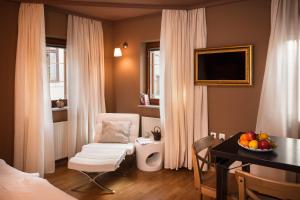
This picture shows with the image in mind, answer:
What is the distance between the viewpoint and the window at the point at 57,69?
423 cm

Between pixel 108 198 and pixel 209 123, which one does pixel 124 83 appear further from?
pixel 108 198

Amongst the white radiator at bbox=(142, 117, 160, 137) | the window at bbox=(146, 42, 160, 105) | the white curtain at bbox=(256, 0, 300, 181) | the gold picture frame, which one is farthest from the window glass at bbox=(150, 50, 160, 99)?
the white curtain at bbox=(256, 0, 300, 181)

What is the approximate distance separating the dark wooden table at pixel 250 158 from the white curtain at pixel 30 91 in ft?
8.47

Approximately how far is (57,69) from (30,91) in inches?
32.7

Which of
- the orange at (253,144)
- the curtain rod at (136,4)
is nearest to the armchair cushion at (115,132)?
the curtain rod at (136,4)

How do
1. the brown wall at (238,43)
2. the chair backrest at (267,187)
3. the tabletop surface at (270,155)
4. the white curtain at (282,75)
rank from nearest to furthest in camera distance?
the chair backrest at (267,187) < the tabletop surface at (270,155) < the white curtain at (282,75) < the brown wall at (238,43)

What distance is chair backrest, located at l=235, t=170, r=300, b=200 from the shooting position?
1489 mm

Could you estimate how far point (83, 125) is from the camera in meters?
4.36

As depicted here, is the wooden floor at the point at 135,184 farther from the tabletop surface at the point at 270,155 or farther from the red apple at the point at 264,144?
the red apple at the point at 264,144

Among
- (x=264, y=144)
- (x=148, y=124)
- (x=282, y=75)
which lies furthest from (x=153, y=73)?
(x=264, y=144)

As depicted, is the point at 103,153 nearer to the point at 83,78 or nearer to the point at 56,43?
the point at 83,78

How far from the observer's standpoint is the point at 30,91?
11.9ft

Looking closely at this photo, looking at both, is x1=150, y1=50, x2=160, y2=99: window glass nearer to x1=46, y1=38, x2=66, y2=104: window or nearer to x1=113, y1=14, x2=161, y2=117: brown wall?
x1=113, y1=14, x2=161, y2=117: brown wall

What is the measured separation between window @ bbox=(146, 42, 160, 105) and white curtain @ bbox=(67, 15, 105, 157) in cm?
84
